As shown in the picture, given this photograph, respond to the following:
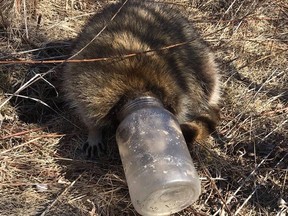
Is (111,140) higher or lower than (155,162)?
lower

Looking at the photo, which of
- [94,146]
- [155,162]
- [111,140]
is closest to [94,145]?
[94,146]

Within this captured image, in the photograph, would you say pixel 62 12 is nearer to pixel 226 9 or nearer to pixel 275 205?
pixel 226 9

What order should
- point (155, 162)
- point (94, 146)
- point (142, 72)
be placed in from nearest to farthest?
1. point (155, 162)
2. point (142, 72)
3. point (94, 146)

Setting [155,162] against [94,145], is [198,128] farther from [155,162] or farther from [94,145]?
[155,162]

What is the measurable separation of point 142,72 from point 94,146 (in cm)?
55

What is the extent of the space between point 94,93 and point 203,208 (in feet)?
2.74

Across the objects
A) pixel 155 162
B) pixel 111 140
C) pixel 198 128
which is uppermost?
pixel 155 162

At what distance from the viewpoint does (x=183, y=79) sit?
3203 mm

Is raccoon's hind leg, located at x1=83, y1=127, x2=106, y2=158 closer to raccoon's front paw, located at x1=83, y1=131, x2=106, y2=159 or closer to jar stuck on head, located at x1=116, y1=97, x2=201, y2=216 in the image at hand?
raccoon's front paw, located at x1=83, y1=131, x2=106, y2=159

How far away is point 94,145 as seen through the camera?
3.24 m

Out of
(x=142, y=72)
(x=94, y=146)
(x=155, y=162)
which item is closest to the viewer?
(x=155, y=162)

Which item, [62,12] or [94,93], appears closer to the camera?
[94,93]

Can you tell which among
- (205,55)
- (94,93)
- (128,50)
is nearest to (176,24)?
(205,55)

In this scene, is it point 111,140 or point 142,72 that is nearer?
point 142,72
